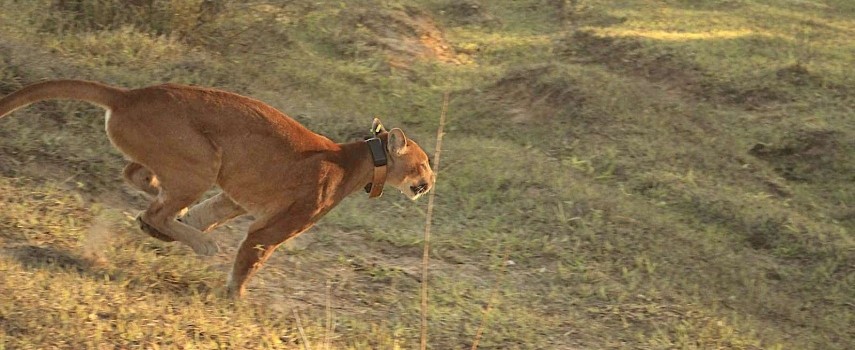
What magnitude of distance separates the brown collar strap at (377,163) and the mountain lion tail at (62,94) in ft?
4.15

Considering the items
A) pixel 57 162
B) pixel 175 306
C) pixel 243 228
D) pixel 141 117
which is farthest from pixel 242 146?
pixel 57 162

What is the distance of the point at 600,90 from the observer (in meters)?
9.16

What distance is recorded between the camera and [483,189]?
23.6 ft

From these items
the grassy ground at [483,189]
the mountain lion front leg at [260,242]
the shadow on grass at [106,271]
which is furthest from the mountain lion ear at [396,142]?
the shadow on grass at [106,271]

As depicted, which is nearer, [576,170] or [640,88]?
[576,170]

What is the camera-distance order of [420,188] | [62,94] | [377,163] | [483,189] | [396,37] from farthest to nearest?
[396,37]
[483,189]
[420,188]
[377,163]
[62,94]

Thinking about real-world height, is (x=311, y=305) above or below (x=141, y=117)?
below

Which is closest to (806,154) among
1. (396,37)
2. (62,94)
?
(396,37)

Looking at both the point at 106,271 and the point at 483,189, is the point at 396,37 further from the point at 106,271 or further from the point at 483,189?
the point at 106,271

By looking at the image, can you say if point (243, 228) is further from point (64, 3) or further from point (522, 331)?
point (64, 3)

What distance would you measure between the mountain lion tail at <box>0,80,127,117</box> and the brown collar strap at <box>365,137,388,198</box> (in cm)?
127

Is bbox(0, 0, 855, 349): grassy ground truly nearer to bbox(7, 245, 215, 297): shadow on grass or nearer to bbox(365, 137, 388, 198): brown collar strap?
bbox(7, 245, 215, 297): shadow on grass

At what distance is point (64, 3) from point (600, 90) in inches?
188

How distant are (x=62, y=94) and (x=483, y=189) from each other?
3.40 meters
